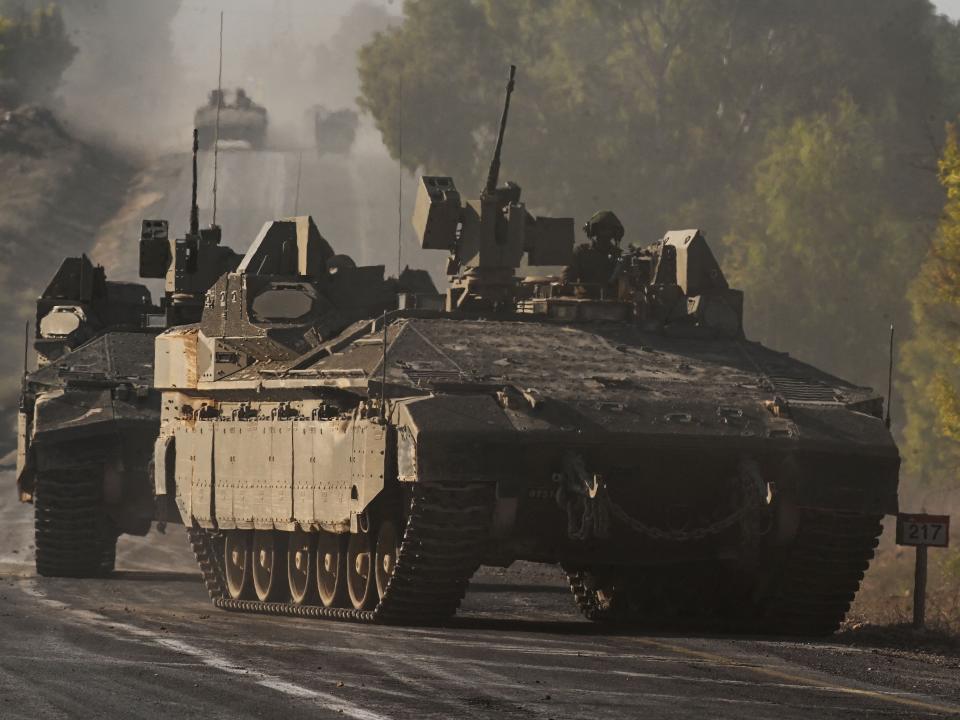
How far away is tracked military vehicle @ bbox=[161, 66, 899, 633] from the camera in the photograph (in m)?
18.0

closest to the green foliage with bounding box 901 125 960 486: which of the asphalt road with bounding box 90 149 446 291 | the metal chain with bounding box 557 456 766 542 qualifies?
the metal chain with bounding box 557 456 766 542

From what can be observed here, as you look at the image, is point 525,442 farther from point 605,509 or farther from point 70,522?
point 70,522

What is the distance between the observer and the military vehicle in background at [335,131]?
386 feet

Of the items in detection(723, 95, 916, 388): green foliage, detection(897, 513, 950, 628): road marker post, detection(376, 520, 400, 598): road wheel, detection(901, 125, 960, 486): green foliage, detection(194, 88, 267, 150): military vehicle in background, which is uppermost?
detection(194, 88, 267, 150): military vehicle in background

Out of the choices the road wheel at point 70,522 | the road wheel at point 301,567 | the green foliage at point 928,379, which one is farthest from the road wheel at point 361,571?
the green foliage at point 928,379

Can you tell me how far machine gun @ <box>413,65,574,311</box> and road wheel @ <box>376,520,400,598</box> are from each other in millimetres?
2984

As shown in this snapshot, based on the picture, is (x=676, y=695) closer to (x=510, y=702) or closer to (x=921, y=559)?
→ (x=510, y=702)

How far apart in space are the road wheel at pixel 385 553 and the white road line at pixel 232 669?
2.21m

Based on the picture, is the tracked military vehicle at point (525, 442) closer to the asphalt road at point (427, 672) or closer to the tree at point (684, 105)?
the asphalt road at point (427, 672)

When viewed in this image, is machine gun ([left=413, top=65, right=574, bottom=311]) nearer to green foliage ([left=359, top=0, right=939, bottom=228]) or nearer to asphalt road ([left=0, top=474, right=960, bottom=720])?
asphalt road ([left=0, top=474, right=960, bottom=720])

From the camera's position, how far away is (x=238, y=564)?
2394 cm

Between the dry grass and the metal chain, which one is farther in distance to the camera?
the dry grass

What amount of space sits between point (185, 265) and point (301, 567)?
251 inches

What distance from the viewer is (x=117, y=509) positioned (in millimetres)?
27906
